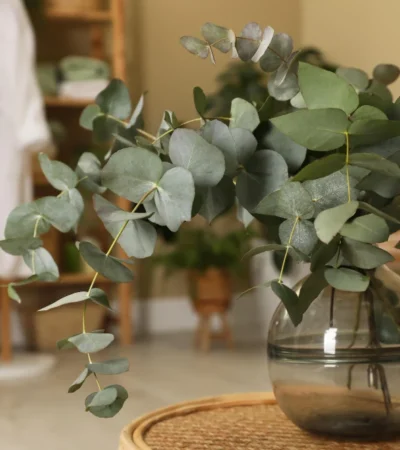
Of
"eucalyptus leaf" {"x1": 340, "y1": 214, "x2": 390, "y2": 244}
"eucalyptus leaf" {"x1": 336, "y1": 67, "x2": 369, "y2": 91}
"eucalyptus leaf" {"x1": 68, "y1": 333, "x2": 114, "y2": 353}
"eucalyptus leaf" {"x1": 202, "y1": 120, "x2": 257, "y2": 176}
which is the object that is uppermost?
"eucalyptus leaf" {"x1": 336, "y1": 67, "x2": 369, "y2": 91}

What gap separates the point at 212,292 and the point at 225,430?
277 centimetres

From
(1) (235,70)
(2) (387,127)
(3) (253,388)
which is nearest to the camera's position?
(2) (387,127)

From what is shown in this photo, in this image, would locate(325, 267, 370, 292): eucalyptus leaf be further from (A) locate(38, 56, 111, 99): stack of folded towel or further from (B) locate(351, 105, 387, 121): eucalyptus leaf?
(A) locate(38, 56, 111, 99): stack of folded towel

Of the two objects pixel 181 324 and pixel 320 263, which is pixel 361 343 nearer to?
A: pixel 320 263

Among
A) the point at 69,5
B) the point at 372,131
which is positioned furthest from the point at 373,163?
the point at 69,5

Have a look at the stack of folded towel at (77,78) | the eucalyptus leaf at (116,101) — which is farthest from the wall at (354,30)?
the eucalyptus leaf at (116,101)

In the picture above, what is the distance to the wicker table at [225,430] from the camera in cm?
59

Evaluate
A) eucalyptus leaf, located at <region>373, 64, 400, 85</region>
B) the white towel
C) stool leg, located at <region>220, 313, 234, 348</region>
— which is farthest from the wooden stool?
eucalyptus leaf, located at <region>373, 64, 400, 85</region>

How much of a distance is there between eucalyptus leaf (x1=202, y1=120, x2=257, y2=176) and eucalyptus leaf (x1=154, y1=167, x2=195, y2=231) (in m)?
0.06

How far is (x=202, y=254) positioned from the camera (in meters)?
3.44

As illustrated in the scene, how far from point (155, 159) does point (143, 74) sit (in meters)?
3.73

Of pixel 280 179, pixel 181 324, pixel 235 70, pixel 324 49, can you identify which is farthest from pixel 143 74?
pixel 280 179

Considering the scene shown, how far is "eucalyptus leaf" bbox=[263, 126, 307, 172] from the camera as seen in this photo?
0.55 metres

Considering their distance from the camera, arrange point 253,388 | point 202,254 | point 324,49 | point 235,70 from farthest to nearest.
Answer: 1. point 324,49
2. point 235,70
3. point 202,254
4. point 253,388
